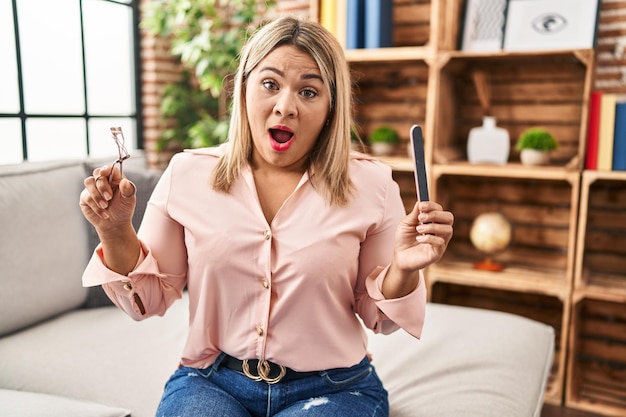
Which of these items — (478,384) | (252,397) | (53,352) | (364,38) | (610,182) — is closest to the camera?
(252,397)

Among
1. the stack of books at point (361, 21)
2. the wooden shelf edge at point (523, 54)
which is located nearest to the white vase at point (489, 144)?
the wooden shelf edge at point (523, 54)

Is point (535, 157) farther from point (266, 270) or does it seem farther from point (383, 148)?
point (266, 270)

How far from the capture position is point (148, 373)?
65.1 inches

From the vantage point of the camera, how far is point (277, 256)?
1251 millimetres

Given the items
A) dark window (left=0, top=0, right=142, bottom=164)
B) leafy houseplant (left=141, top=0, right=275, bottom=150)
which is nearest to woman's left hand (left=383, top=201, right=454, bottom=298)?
leafy houseplant (left=141, top=0, right=275, bottom=150)

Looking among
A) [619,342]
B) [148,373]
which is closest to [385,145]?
Result: [619,342]

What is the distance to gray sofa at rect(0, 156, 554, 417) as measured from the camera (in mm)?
1521

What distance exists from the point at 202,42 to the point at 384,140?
98 centimetres

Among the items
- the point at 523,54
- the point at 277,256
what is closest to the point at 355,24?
the point at 523,54

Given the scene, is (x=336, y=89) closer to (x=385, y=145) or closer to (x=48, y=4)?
(x=385, y=145)

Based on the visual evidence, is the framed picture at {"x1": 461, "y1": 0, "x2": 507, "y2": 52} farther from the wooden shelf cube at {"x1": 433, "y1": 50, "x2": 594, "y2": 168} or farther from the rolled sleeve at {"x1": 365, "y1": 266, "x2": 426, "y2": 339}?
the rolled sleeve at {"x1": 365, "y1": 266, "x2": 426, "y2": 339}

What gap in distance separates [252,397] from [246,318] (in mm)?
161

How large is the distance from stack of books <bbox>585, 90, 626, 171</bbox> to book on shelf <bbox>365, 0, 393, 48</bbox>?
35.1 inches

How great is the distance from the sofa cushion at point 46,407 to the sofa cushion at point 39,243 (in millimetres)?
509
